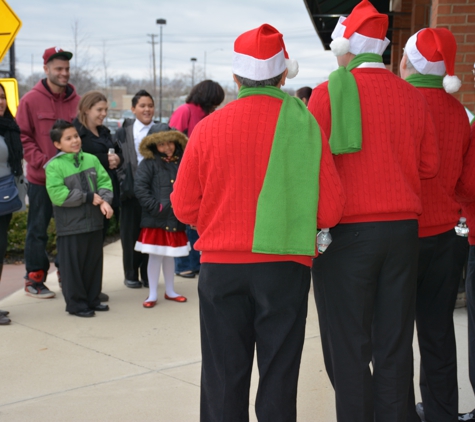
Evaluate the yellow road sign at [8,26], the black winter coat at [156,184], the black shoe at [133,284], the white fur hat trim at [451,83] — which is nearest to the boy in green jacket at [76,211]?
the black winter coat at [156,184]

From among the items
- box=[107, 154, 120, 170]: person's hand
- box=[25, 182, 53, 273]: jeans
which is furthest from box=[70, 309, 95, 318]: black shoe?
box=[107, 154, 120, 170]: person's hand

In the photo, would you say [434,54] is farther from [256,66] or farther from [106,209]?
[106,209]

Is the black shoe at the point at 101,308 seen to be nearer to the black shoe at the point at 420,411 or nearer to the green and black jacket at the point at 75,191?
the green and black jacket at the point at 75,191

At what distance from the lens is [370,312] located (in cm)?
298

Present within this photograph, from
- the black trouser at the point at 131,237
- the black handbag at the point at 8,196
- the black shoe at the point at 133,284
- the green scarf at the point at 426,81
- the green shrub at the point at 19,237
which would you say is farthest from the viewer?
the green shrub at the point at 19,237

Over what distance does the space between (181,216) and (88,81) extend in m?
40.2

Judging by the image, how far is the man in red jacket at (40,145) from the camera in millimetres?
6266

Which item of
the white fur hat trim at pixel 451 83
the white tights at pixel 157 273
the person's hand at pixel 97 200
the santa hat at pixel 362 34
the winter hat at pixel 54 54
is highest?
the winter hat at pixel 54 54

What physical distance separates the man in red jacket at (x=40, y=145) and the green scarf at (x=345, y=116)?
13.0ft

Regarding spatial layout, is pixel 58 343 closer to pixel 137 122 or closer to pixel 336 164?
pixel 137 122

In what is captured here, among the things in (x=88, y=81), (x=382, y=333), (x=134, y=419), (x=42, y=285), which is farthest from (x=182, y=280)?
(x=88, y=81)

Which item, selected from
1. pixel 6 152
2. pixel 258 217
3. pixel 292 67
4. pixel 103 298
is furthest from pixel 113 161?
pixel 258 217

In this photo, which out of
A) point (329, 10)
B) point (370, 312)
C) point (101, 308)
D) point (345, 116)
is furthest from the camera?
point (329, 10)

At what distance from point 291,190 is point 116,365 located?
248 cm
